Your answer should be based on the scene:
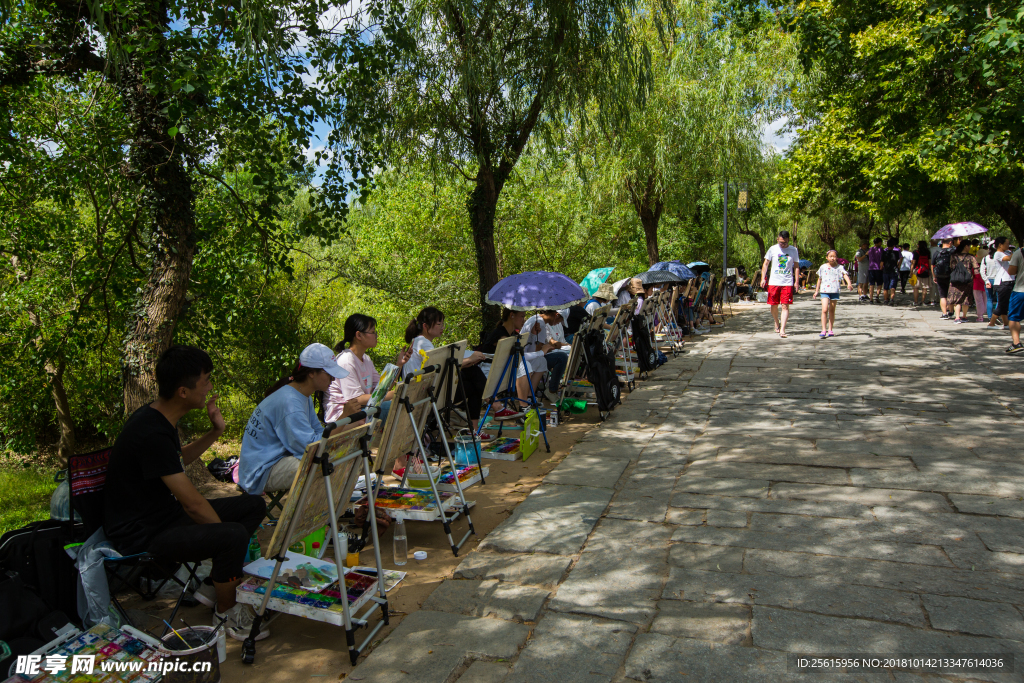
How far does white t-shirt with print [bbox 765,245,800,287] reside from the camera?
454 inches

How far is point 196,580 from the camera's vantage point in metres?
3.43

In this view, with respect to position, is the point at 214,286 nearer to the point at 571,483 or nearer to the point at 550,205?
the point at 571,483

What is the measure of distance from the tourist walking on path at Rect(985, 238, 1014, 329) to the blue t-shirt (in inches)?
436

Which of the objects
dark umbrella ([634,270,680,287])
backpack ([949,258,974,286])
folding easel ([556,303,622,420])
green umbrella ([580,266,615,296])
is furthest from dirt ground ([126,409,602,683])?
backpack ([949,258,974,286])

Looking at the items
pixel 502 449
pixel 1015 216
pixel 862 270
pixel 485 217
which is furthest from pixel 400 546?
pixel 862 270

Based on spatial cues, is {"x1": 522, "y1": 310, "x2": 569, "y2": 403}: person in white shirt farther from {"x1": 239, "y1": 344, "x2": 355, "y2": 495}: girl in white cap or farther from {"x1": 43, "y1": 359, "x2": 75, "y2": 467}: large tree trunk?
{"x1": 43, "y1": 359, "x2": 75, "y2": 467}: large tree trunk

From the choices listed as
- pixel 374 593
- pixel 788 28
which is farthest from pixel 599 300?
pixel 788 28

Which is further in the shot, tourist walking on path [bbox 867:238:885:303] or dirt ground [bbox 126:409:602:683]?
tourist walking on path [bbox 867:238:885:303]

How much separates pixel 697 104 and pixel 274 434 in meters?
13.5

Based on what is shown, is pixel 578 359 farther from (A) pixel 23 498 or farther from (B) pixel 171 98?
(A) pixel 23 498

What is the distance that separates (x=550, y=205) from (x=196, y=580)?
13.2 metres

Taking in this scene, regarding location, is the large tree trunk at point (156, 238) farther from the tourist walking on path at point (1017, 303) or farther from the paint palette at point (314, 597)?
the tourist walking on path at point (1017, 303)

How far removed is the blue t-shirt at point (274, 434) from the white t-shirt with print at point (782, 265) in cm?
956

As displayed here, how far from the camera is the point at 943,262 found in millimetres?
14117
